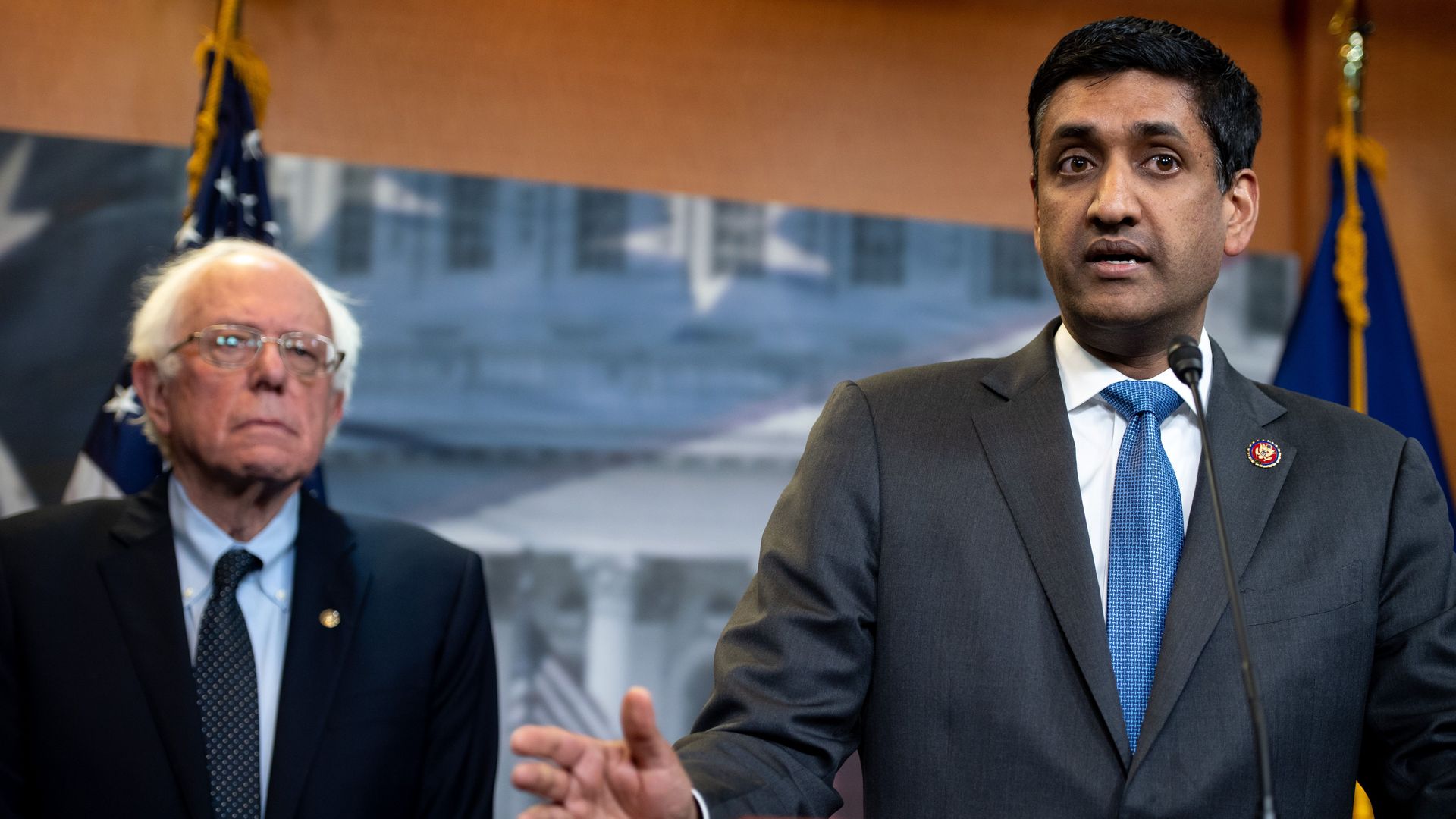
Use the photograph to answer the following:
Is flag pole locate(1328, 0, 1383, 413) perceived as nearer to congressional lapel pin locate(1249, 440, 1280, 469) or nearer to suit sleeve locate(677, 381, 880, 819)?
congressional lapel pin locate(1249, 440, 1280, 469)

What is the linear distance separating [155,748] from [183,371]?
28.6 inches

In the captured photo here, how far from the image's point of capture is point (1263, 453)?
5.50 feet

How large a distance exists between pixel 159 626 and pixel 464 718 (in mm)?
565

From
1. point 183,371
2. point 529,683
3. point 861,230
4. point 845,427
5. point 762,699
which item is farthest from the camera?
point 861,230

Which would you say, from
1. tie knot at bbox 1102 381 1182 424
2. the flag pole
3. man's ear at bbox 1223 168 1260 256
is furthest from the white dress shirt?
the flag pole

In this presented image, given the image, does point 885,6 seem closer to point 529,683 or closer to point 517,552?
point 517,552

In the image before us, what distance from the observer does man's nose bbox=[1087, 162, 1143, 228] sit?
1606 mm

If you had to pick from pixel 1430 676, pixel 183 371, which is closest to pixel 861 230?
pixel 183 371

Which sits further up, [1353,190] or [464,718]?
[1353,190]

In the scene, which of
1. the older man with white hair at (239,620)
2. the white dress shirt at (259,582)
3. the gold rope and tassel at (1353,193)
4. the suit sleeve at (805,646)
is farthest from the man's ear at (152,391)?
the gold rope and tassel at (1353,193)

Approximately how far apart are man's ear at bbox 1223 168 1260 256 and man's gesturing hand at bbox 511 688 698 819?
1035mm

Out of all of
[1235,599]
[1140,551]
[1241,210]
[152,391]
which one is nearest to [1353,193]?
[1241,210]

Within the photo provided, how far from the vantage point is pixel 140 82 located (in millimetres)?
3461

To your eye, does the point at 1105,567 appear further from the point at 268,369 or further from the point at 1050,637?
the point at 268,369
